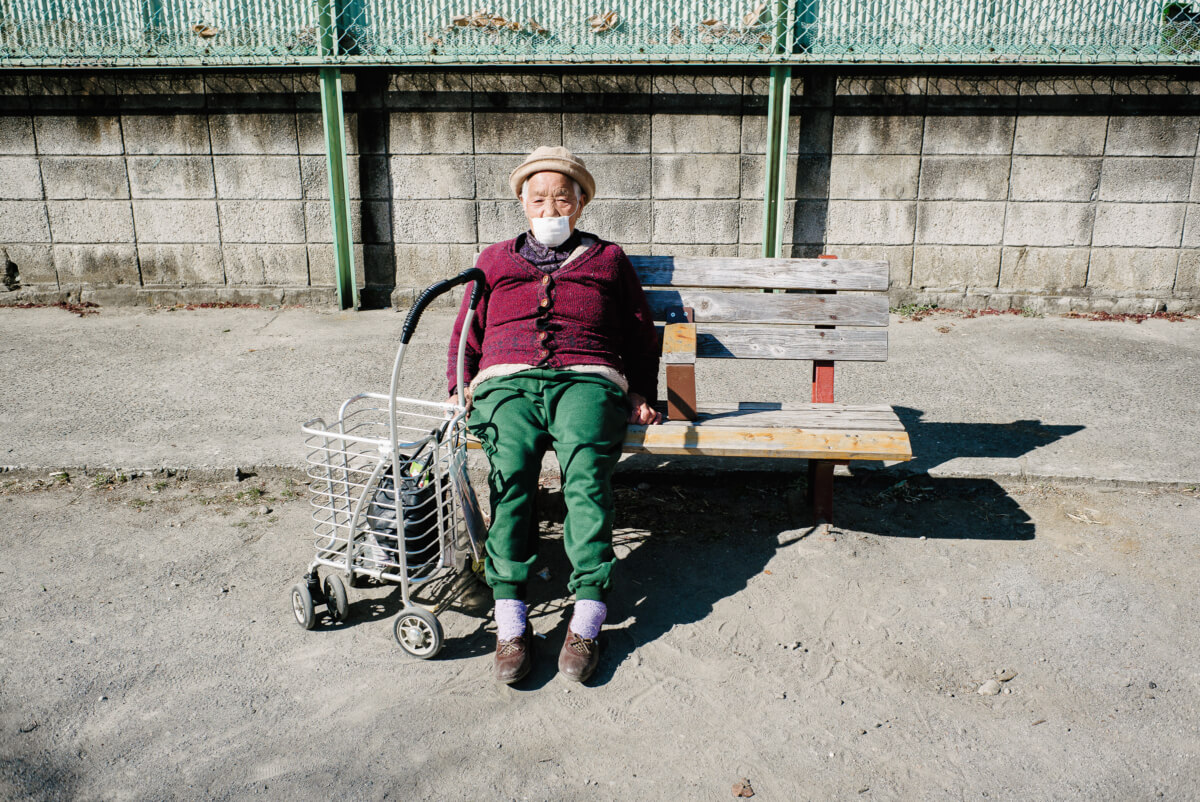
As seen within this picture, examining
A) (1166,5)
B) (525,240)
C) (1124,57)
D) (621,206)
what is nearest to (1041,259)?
(1124,57)

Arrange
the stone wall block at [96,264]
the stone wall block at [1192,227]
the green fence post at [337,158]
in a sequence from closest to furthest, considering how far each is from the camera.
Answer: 1. the green fence post at [337,158]
2. the stone wall block at [1192,227]
3. the stone wall block at [96,264]

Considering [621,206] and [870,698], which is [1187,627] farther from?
[621,206]

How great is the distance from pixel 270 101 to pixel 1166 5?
6370 millimetres

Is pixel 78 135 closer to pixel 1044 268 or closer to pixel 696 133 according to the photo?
pixel 696 133

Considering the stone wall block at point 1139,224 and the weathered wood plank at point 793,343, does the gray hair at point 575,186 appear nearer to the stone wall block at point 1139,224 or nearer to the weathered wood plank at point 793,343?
the weathered wood plank at point 793,343

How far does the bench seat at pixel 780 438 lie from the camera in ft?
10.3

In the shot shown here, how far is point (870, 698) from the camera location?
257 centimetres

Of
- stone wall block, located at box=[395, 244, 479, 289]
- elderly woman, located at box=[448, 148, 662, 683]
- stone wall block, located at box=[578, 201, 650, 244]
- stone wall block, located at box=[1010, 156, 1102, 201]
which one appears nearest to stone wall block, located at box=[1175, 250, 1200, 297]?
stone wall block, located at box=[1010, 156, 1102, 201]

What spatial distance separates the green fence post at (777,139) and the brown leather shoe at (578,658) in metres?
4.59

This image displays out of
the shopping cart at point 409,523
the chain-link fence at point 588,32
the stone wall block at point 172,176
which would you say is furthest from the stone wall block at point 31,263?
the shopping cart at point 409,523

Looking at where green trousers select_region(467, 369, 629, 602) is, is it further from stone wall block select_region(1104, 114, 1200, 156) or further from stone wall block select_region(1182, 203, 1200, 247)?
stone wall block select_region(1182, 203, 1200, 247)

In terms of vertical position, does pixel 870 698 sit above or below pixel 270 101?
below

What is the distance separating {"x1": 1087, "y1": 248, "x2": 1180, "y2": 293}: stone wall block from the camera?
679 centimetres

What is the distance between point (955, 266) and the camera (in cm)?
687
